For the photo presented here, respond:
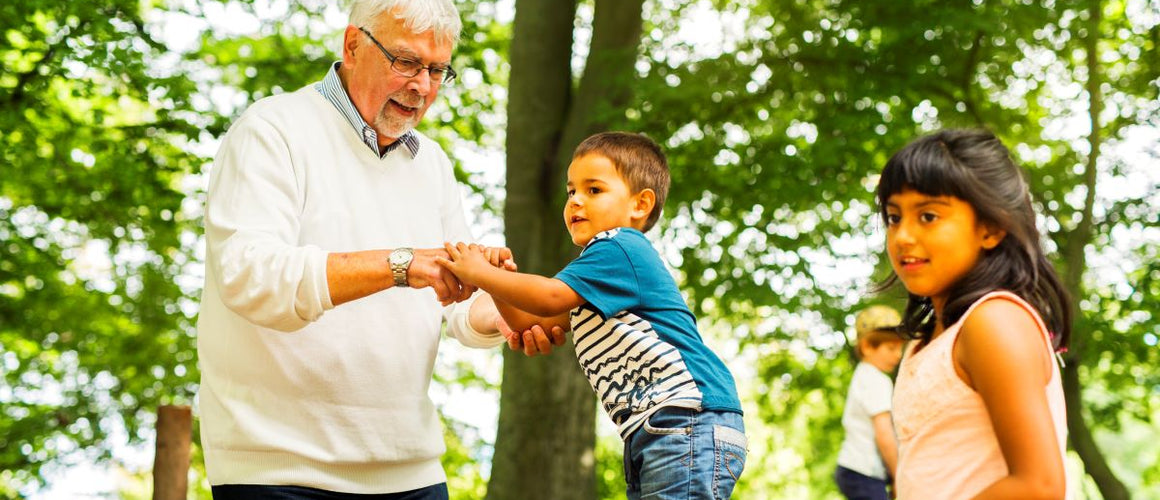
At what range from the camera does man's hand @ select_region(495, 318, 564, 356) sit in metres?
2.81

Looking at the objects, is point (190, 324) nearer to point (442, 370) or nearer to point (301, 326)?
point (442, 370)

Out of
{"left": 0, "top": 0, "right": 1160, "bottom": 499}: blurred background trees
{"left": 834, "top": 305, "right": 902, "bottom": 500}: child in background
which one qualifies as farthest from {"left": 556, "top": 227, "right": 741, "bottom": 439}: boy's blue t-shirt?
{"left": 0, "top": 0, "right": 1160, "bottom": 499}: blurred background trees

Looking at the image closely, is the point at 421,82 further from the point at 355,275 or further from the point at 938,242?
the point at 938,242

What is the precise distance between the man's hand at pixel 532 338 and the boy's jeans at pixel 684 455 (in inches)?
16.2

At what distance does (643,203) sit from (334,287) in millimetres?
912

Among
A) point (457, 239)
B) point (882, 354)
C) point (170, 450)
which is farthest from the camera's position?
point (882, 354)

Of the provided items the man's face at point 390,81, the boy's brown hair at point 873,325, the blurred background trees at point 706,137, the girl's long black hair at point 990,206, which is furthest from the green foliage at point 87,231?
the girl's long black hair at point 990,206

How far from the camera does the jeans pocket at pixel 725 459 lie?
2.49 m

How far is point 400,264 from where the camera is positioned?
238 cm

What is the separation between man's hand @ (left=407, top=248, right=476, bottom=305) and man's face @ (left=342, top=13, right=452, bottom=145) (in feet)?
1.52

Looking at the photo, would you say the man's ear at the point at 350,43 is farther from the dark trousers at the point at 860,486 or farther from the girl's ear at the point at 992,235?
the dark trousers at the point at 860,486

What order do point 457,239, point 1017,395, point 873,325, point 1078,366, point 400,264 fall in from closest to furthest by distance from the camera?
point 1017,395, point 400,264, point 457,239, point 873,325, point 1078,366

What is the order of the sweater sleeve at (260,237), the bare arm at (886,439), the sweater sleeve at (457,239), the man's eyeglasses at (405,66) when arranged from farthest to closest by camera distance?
1. the bare arm at (886,439)
2. the sweater sleeve at (457,239)
3. the man's eyeglasses at (405,66)
4. the sweater sleeve at (260,237)

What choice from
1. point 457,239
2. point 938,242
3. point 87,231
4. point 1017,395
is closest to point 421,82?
point 457,239
